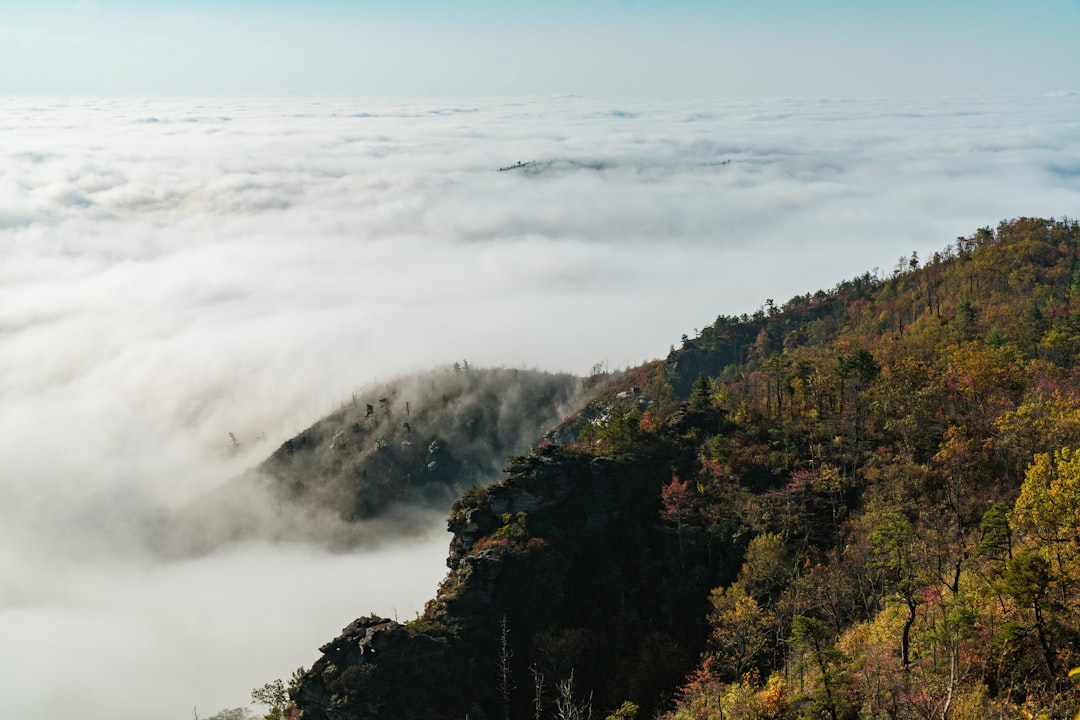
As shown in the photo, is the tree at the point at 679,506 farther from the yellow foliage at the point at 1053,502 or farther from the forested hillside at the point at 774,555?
the yellow foliage at the point at 1053,502

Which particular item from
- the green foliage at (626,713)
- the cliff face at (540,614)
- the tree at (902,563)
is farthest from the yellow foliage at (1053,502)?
the cliff face at (540,614)

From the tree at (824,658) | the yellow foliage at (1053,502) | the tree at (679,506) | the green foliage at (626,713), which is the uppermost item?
the yellow foliage at (1053,502)

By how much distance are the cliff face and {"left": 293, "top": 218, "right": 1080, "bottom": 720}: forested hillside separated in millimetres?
220

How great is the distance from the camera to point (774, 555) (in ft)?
241

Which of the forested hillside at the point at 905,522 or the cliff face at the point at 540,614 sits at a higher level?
the forested hillside at the point at 905,522

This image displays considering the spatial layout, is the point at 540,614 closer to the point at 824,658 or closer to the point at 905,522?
the point at 824,658

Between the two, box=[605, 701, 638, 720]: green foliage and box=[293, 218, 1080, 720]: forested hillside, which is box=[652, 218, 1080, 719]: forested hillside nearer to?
box=[293, 218, 1080, 720]: forested hillside

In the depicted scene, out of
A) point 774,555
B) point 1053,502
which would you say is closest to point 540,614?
point 774,555

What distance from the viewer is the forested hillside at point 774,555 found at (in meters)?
46.4

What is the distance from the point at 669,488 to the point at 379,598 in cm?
7855

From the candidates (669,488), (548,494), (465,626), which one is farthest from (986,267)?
(465,626)

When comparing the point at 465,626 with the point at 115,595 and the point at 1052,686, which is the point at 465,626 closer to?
the point at 1052,686

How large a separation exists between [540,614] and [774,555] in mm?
24718

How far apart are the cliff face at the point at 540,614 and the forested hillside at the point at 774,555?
0.72ft
